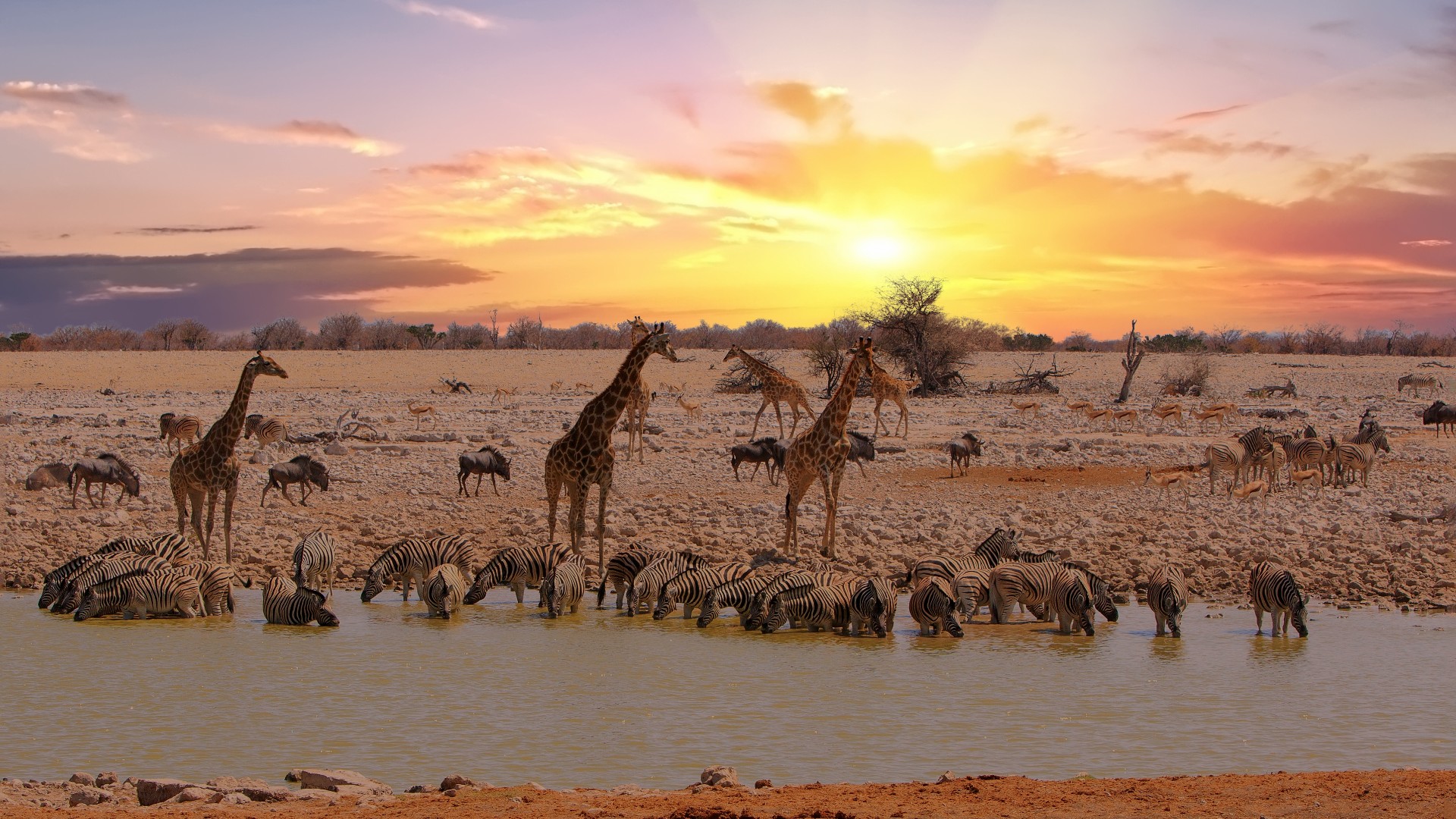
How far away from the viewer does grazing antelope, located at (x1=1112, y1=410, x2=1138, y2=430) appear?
28.2m

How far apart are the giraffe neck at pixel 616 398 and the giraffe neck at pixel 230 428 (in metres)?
3.69

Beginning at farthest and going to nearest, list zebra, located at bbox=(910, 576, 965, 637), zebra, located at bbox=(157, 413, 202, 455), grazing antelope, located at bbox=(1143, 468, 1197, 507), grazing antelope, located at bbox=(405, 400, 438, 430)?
grazing antelope, located at bbox=(405, 400, 438, 430), zebra, located at bbox=(157, 413, 202, 455), grazing antelope, located at bbox=(1143, 468, 1197, 507), zebra, located at bbox=(910, 576, 965, 637)

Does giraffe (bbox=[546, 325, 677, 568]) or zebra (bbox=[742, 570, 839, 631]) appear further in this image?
giraffe (bbox=[546, 325, 677, 568])

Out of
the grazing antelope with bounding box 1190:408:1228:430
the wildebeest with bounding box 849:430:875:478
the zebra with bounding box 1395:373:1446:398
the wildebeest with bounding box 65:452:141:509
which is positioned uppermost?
the zebra with bounding box 1395:373:1446:398

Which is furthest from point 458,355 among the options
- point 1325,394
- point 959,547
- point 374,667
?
point 374,667

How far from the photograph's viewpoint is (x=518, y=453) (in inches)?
898

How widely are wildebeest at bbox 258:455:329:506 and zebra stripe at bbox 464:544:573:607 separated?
6.20 meters

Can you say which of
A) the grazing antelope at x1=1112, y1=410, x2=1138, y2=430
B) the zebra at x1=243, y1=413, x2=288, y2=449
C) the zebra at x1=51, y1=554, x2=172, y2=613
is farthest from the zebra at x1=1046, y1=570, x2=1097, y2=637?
the grazing antelope at x1=1112, y1=410, x2=1138, y2=430

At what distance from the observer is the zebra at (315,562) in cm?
1261

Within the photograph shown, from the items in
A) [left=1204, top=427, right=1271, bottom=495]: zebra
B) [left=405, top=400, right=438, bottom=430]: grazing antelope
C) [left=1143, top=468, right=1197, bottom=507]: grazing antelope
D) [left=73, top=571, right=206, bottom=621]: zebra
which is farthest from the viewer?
[left=405, top=400, right=438, bottom=430]: grazing antelope

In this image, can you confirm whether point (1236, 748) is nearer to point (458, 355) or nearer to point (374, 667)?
point (374, 667)

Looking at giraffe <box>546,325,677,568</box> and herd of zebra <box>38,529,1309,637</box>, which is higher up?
giraffe <box>546,325,677,568</box>

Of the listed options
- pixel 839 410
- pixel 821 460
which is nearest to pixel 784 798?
pixel 821 460

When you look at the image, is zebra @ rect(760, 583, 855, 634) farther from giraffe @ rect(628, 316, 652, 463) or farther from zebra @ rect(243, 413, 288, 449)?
zebra @ rect(243, 413, 288, 449)
